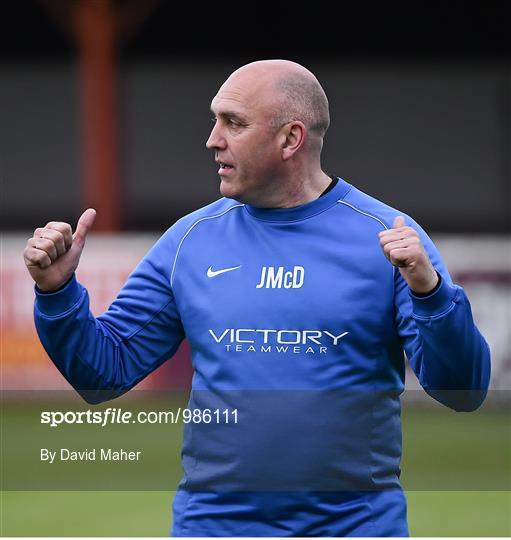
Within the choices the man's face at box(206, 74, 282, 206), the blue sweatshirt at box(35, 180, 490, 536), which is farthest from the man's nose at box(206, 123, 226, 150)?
the blue sweatshirt at box(35, 180, 490, 536)

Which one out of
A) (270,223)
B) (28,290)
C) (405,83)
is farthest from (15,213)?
(270,223)

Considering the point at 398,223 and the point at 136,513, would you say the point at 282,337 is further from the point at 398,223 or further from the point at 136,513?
the point at 136,513

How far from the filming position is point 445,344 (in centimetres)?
350

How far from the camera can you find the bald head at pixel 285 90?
3822 mm

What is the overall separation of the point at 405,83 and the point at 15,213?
828 centimetres

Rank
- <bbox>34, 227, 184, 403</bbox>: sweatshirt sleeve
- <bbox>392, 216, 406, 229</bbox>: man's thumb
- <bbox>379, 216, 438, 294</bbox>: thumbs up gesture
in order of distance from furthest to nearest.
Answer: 1. <bbox>34, 227, 184, 403</bbox>: sweatshirt sleeve
2. <bbox>392, 216, 406, 229</bbox>: man's thumb
3. <bbox>379, 216, 438, 294</bbox>: thumbs up gesture

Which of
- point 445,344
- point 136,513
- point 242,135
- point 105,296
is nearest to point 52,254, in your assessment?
point 242,135

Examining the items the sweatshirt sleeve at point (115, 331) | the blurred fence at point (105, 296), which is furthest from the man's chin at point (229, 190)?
the blurred fence at point (105, 296)

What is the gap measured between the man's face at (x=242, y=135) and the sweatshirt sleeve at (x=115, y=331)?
33 cm

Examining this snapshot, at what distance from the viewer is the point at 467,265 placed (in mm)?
12391

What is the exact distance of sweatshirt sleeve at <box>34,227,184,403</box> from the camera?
378 centimetres

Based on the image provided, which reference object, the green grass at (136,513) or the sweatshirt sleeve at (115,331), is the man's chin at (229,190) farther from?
the green grass at (136,513)

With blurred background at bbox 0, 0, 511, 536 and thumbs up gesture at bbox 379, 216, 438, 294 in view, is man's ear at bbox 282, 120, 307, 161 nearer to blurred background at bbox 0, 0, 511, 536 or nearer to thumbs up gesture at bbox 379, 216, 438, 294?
thumbs up gesture at bbox 379, 216, 438, 294

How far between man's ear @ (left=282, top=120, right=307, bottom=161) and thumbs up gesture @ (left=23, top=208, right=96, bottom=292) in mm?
661
